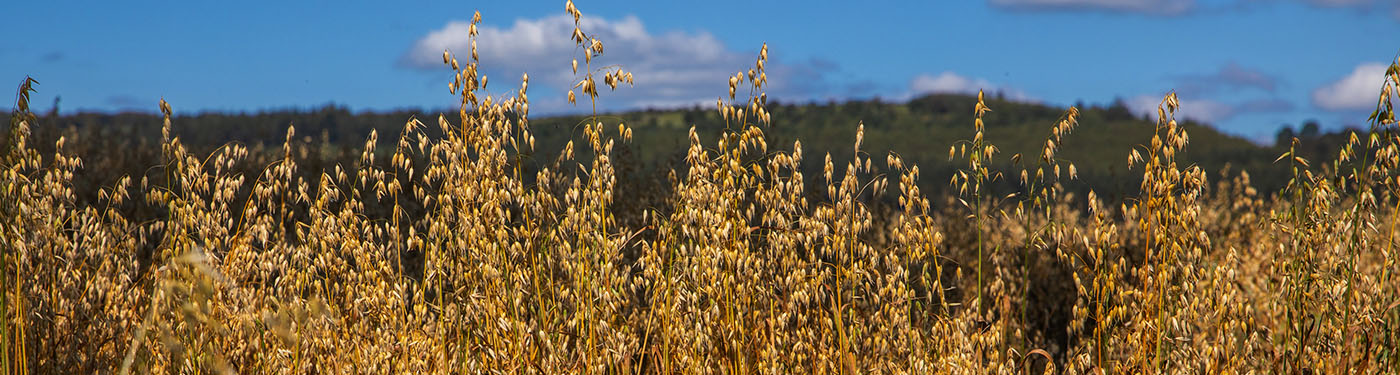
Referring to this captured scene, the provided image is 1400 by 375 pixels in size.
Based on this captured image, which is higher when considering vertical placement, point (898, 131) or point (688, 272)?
point (688, 272)

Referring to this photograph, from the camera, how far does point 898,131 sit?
2021 inches

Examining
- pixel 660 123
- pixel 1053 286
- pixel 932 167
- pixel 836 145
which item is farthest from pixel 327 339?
pixel 660 123

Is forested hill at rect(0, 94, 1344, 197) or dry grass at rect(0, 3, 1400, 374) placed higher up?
dry grass at rect(0, 3, 1400, 374)

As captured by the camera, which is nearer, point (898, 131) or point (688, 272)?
point (688, 272)

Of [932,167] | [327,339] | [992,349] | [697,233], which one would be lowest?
[932,167]

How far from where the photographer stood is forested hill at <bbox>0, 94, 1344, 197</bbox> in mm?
37938

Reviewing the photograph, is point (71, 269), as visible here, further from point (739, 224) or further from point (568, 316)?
point (739, 224)

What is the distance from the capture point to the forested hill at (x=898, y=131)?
37.9 m

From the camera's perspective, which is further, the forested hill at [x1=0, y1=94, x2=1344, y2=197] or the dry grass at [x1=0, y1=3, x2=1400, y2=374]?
the forested hill at [x1=0, y1=94, x2=1344, y2=197]

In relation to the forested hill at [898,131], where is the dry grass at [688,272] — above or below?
above

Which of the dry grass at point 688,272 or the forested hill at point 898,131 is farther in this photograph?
the forested hill at point 898,131

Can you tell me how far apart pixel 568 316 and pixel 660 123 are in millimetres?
48620

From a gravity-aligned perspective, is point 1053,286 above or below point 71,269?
below

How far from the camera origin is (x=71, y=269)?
12.8 ft
